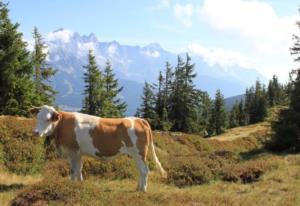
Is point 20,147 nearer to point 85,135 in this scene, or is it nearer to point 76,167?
point 76,167

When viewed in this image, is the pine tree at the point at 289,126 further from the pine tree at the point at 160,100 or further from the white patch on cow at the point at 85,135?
the pine tree at the point at 160,100

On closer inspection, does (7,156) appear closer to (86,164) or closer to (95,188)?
(86,164)

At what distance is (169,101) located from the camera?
78.1 metres

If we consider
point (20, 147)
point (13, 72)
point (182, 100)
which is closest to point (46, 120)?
point (20, 147)

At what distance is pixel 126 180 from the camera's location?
1570 cm

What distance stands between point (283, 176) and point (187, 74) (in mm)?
65097

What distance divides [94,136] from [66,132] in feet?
2.55

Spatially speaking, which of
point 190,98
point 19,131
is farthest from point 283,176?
point 190,98

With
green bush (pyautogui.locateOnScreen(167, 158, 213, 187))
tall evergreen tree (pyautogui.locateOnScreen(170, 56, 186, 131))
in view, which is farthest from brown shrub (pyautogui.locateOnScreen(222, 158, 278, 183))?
tall evergreen tree (pyautogui.locateOnScreen(170, 56, 186, 131))

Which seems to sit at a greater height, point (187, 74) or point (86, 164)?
point (187, 74)

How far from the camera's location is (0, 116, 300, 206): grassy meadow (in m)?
11.2

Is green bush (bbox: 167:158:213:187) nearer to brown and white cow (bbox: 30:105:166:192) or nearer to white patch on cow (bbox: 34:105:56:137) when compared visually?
brown and white cow (bbox: 30:105:166:192)

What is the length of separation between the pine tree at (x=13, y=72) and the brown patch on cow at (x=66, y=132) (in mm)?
23032

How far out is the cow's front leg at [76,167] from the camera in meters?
Answer: 12.9
